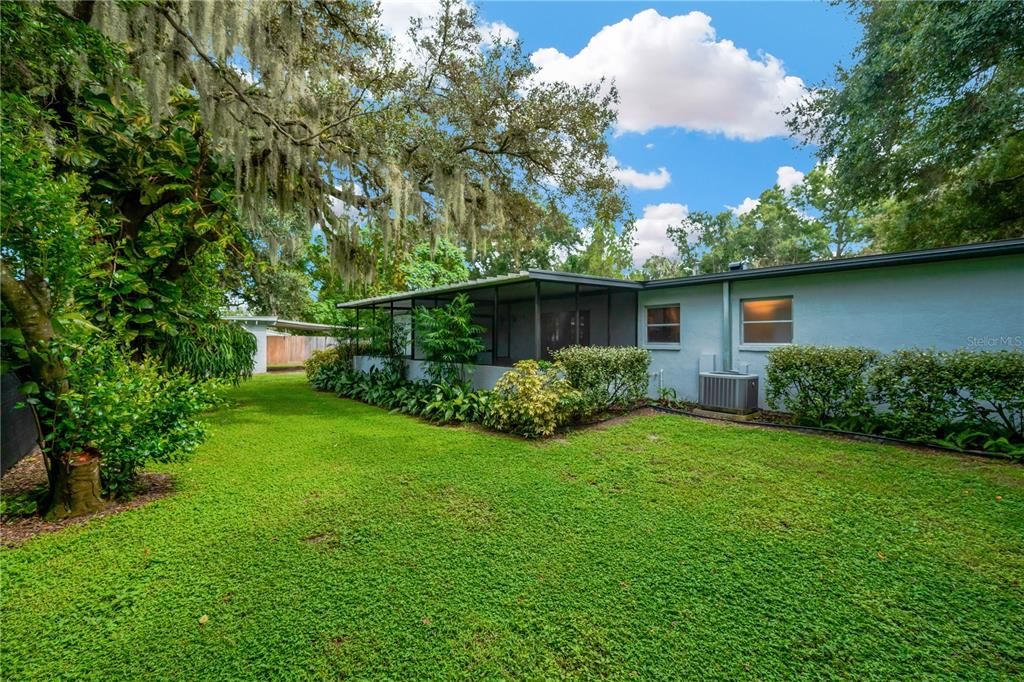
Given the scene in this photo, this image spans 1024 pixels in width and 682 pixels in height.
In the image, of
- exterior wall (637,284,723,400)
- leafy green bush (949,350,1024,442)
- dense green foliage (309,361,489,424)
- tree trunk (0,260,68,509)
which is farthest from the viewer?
exterior wall (637,284,723,400)

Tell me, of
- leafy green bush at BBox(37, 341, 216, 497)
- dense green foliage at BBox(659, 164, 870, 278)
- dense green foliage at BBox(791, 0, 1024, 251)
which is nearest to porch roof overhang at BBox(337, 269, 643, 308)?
leafy green bush at BBox(37, 341, 216, 497)

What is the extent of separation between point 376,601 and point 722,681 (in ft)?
5.88

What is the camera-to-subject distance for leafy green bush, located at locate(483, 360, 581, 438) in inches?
234

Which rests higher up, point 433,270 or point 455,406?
point 433,270

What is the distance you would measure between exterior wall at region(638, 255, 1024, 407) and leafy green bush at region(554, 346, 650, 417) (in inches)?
67.4

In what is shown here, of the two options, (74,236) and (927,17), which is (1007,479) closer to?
(927,17)

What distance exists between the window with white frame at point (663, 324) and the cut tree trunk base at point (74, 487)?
9061 millimetres

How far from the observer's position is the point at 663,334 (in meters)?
9.07

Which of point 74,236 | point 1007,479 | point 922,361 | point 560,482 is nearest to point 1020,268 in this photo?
point 922,361

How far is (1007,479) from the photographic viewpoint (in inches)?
154

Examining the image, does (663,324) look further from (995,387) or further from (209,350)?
(209,350)

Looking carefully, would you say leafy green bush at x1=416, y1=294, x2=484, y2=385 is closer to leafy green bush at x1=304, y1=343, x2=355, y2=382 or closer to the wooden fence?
leafy green bush at x1=304, y1=343, x2=355, y2=382

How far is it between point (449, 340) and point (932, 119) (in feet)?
34.5

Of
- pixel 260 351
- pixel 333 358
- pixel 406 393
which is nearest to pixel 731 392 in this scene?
pixel 406 393
